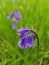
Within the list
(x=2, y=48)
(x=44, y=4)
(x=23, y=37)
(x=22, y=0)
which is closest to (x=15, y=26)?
(x=2, y=48)

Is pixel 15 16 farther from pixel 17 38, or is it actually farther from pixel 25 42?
pixel 25 42

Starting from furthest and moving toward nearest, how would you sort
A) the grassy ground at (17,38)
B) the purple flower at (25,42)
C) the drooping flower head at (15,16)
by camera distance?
the drooping flower head at (15,16)
the grassy ground at (17,38)
the purple flower at (25,42)

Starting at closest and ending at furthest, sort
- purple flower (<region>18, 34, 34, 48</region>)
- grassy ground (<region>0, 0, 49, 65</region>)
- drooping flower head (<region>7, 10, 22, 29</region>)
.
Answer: purple flower (<region>18, 34, 34, 48</region>) < grassy ground (<region>0, 0, 49, 65</region>) < drooping flower head (<region>7, 10, 22, 29</region>)

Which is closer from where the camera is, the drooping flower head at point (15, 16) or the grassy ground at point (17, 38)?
the grassy ground at point (17, 38)

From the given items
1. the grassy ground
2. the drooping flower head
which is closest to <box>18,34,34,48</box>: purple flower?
the grassy ground

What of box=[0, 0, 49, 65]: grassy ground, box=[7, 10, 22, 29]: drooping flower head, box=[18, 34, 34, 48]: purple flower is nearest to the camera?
box=[18, 34, 34, 48]: purple flower

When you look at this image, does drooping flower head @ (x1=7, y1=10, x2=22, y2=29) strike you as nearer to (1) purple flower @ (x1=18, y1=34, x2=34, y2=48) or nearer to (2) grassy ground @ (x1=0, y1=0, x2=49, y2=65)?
(2) grassy ground @ (x1=0, y1=0, x2=49, y2=65)

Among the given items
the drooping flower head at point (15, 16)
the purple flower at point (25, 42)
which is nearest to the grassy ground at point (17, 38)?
the drooping flower head at point (15, 16)

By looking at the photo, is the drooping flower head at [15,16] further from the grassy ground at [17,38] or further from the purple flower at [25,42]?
the purple flower at [25,42]

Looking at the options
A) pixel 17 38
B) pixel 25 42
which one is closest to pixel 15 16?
pixel 17 38

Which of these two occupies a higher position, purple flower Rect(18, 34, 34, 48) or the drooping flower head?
the drooping flower head

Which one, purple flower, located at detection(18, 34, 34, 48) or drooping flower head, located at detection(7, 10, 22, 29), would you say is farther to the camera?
drooping flower head, located at detection(7, 10, 22, 29)
